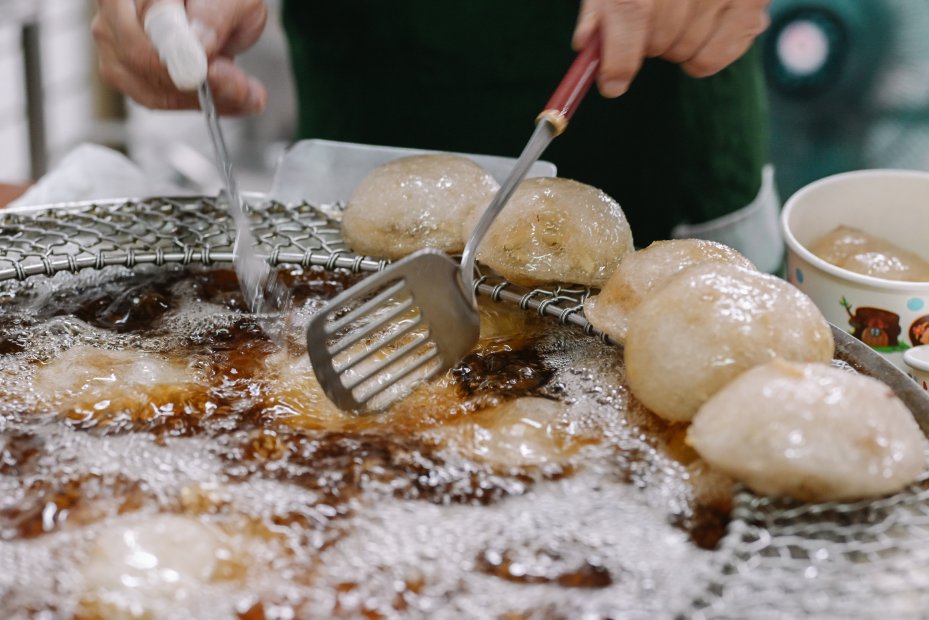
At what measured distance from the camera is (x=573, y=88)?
3.81ft

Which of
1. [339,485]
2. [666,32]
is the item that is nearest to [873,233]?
[666,32]

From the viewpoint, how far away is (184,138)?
4.09 meters

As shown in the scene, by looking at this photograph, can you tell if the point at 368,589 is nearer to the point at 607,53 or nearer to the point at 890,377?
the point at 890,377

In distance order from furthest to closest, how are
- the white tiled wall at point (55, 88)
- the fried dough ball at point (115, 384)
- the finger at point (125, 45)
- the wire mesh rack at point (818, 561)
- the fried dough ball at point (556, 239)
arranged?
the white tiled wall at point (55, 88) → the finger at point (125, 45) → the fried dough ball at point (556, 239) → the fried dough ball at point (115, 384) → the wire mesh rack at point (818, 561)

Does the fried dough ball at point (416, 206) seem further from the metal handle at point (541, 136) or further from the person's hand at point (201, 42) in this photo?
the person's hand at point (201, 42)

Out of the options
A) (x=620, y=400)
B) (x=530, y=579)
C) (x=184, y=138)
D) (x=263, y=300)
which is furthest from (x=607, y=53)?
(x=184, y=138)

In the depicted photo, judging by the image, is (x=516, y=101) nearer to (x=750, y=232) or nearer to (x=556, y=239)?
(x=750, y=232)

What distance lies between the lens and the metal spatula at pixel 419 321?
102cm

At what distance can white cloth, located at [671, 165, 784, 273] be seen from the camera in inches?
79.9

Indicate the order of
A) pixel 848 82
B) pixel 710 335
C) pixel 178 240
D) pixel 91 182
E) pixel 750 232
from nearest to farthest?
pixel 710 335 → pixel 178 240 → pixel 91 182 → pixel 750 232 → pixel 848 82

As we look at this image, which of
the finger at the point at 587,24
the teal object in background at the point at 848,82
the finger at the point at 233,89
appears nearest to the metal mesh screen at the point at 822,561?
the finger at the point at 587,24

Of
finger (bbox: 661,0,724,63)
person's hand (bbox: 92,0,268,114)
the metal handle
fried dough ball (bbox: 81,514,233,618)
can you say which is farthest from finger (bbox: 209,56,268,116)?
fried dough ball (bbox: 81,514,233,618)

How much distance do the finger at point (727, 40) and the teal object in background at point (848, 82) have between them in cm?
121

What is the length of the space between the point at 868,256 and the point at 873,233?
138 millimetres
